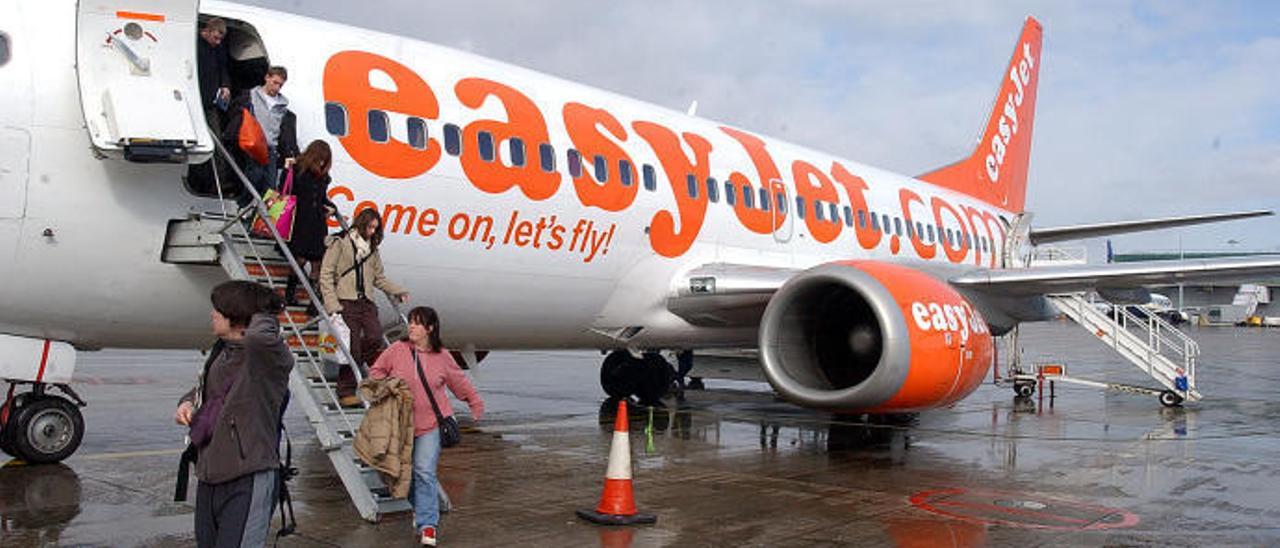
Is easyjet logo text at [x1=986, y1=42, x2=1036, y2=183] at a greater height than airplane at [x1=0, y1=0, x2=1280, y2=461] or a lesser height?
greater

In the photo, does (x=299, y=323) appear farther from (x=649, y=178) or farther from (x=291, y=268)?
(x=649, y=178)

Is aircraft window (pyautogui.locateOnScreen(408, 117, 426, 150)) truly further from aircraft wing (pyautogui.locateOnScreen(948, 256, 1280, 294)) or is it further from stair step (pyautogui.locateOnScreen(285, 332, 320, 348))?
aircraft wing (pyautogui.locateOnScreen(948, 256, 1280, 294))

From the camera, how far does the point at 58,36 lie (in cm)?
639

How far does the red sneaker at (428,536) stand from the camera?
5422 mm

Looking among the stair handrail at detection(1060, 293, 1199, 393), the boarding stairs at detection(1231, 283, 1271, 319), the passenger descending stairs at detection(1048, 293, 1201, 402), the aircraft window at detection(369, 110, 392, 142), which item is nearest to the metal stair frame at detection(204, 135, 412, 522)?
the aircraft window at detection(369, 110, 392, 142)

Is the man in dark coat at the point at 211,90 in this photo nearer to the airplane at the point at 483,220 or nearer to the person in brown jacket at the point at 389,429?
the airplane at the point at 483,220

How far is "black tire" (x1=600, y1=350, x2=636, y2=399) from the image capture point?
14.4m

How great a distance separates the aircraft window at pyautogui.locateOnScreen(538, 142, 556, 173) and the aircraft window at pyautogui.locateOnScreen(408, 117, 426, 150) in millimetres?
1254

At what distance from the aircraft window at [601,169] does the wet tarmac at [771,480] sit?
2397 mm

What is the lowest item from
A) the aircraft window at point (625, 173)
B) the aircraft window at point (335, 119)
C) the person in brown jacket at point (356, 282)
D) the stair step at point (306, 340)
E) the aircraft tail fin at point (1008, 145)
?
the stair step at point (306, 340)

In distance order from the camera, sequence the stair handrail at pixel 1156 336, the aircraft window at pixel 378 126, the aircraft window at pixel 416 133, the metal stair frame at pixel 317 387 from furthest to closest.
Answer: the stair handrail at pixel 1156 336 → the aircraft window at pixel 416 133 → the aircraft window at pixel 378 126 → the metal stair frame at pixel 317 387


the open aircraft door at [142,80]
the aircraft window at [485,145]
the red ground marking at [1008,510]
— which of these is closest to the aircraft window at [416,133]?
the aircraft window at [485,145]

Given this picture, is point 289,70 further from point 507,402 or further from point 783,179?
point 507,402

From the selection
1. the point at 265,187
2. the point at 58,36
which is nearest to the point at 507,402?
the point at 265,187
